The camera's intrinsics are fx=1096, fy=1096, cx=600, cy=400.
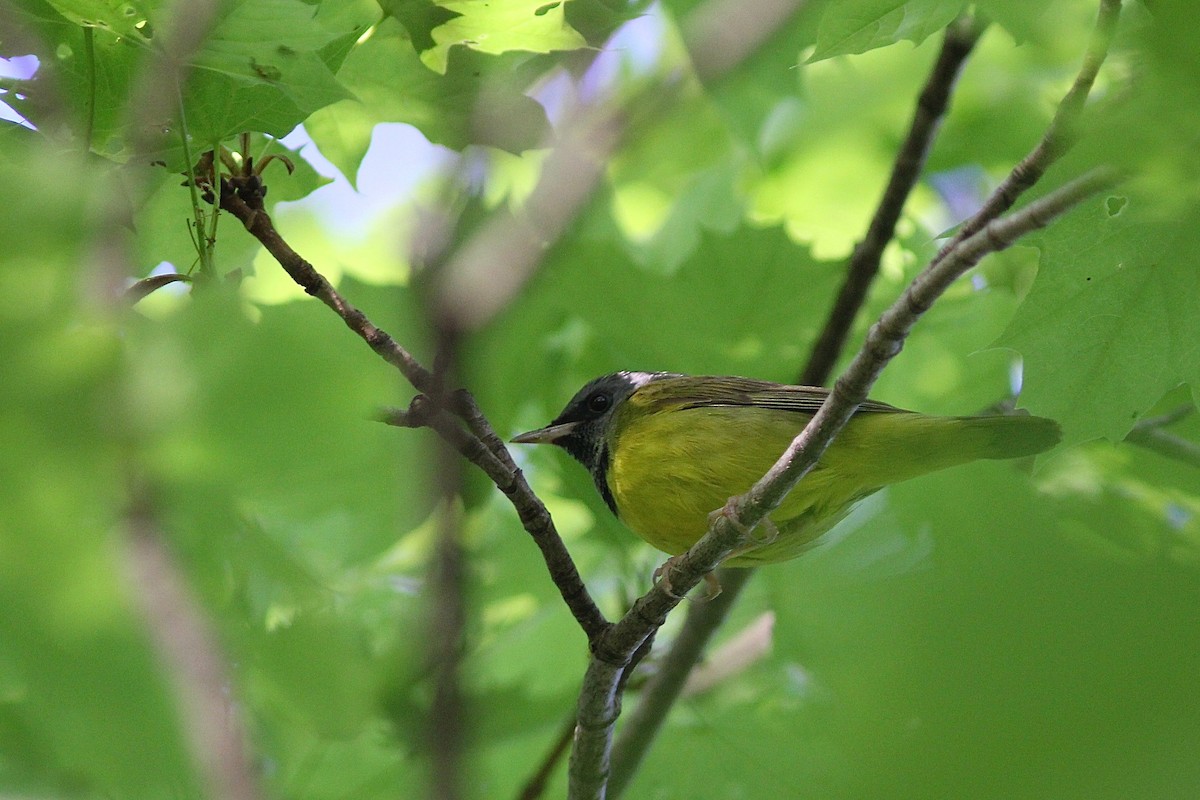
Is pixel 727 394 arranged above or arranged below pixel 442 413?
below

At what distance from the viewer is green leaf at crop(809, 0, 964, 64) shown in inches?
89.5

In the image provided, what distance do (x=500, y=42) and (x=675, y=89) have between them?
2087mm

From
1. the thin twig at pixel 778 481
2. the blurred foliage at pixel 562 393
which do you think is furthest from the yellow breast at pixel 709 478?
the thin twig at pixel 778 481

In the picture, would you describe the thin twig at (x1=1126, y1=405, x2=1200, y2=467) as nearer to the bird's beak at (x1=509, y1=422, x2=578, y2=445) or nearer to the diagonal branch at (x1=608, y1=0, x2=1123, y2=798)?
the diagonal branch at (x1=608, y1=0, x2=1123, y2=798)

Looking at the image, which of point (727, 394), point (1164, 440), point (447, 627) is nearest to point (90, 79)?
point (447, 627)

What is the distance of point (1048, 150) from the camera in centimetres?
189

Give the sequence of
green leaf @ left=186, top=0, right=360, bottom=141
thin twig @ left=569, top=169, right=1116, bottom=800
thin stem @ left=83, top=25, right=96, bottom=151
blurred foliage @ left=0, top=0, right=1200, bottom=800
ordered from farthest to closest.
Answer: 1. thin stem @ left=83, top=25, right=96, bottom=151
2. green leaf @ left=186, top=0, right=360, bottom=141
3. thin twig @ left=569, top=169, right=1116, bottom=800
4. blurred foliage @ left=0, top=0, right=1200, bottom=800

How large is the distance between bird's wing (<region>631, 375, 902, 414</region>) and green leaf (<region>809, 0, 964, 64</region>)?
1.36 m

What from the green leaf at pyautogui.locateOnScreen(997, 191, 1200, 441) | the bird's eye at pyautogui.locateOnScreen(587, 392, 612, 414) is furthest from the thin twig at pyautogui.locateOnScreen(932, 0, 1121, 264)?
the bird's eye at pyautogui.locateOnScreen(587, 392, 612, 414)

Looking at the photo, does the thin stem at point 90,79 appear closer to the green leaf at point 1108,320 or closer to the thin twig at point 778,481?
the thin twig at point 778,481

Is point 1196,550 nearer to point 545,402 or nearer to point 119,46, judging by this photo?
point 119,46

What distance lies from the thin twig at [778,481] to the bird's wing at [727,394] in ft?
2.71

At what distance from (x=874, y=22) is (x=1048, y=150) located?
58 centimetres

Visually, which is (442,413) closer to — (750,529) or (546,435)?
(750,529)
